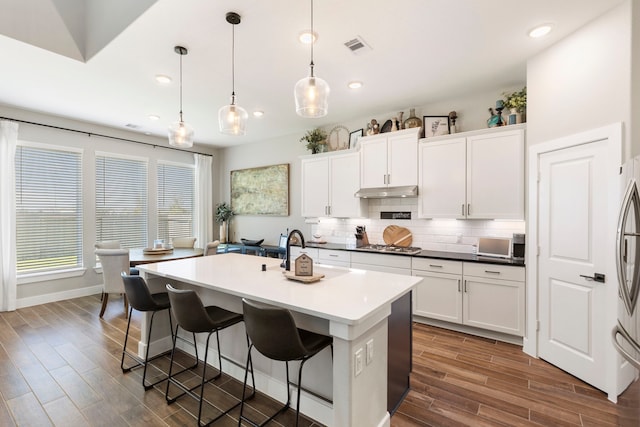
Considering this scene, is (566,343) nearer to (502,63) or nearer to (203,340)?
(502,63)

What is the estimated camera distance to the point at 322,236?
5188 mm

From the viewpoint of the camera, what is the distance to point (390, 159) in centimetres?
411

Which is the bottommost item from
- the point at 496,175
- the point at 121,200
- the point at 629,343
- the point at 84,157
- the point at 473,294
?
the point at 473,294

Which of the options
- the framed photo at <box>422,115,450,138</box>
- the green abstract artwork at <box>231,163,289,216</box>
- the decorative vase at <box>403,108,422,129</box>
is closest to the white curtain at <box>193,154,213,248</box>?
the green abstract artwork at <box>231,163,289,216</box>

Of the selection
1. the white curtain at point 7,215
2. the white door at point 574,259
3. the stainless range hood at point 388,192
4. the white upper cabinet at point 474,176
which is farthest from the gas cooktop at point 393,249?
the white curtain at point 7,215

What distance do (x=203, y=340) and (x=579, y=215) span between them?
3528 millimetres

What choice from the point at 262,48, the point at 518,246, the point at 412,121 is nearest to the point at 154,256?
the point at 262,48

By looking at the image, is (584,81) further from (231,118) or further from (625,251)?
(231,118)

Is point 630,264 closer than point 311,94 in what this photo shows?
Yes

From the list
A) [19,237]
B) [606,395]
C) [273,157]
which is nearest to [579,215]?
[606,395]

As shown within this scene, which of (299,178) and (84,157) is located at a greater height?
(84,157)

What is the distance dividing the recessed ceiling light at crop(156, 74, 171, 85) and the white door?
396 centimetres

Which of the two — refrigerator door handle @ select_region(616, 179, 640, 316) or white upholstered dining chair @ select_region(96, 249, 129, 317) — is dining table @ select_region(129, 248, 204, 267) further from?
refrigerator door handle @ select_region(616, 179, 640, 316)

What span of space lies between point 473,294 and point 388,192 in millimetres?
1617
